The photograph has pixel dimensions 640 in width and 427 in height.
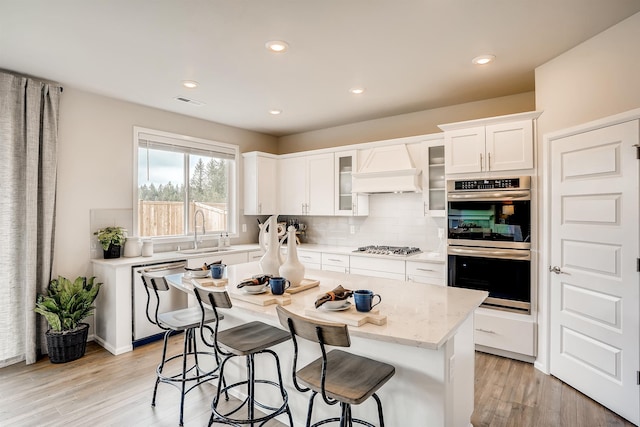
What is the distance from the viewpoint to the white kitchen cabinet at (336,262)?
4371 millimetres

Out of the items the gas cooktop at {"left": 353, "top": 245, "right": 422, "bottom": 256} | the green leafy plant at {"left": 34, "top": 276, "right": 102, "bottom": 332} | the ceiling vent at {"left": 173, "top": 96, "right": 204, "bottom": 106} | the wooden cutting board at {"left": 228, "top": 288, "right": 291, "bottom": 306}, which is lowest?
the green leafy plant at {"left": 34, "top": 276, "right": 102, "bottom": 332}

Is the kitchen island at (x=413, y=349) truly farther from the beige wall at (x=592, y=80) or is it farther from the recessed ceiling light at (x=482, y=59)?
the recessed ceiling light at (x=482, y=59)

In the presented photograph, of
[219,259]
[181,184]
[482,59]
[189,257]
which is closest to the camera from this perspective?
[482,59]

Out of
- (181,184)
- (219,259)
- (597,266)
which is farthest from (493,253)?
(181,184)

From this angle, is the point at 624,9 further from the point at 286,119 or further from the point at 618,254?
the point at 286,119

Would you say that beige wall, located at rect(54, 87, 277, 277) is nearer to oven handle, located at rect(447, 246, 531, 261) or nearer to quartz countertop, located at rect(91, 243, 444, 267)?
quartz countertop, located at rect(91, 243, 444, 267)

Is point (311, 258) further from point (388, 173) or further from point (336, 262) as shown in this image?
point (388, 173)

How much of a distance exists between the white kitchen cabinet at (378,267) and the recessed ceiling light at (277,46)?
2497 millimetres

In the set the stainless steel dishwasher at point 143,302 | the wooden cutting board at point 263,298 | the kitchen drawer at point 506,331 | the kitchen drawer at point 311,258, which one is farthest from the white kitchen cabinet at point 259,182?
the kitchen drawer at point 506,331

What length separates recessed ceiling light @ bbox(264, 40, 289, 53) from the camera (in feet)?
8.45

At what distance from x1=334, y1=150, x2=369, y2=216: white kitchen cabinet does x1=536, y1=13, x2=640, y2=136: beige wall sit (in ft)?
7.26

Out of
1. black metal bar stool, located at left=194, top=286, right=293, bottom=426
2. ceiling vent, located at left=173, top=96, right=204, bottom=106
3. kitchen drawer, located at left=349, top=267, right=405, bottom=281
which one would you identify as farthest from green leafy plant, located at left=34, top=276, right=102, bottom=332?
kitchen drawer, located at left=349, top=267, right=405, bottom=281

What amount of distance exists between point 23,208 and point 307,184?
3.25 m

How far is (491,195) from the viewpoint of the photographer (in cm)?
329
